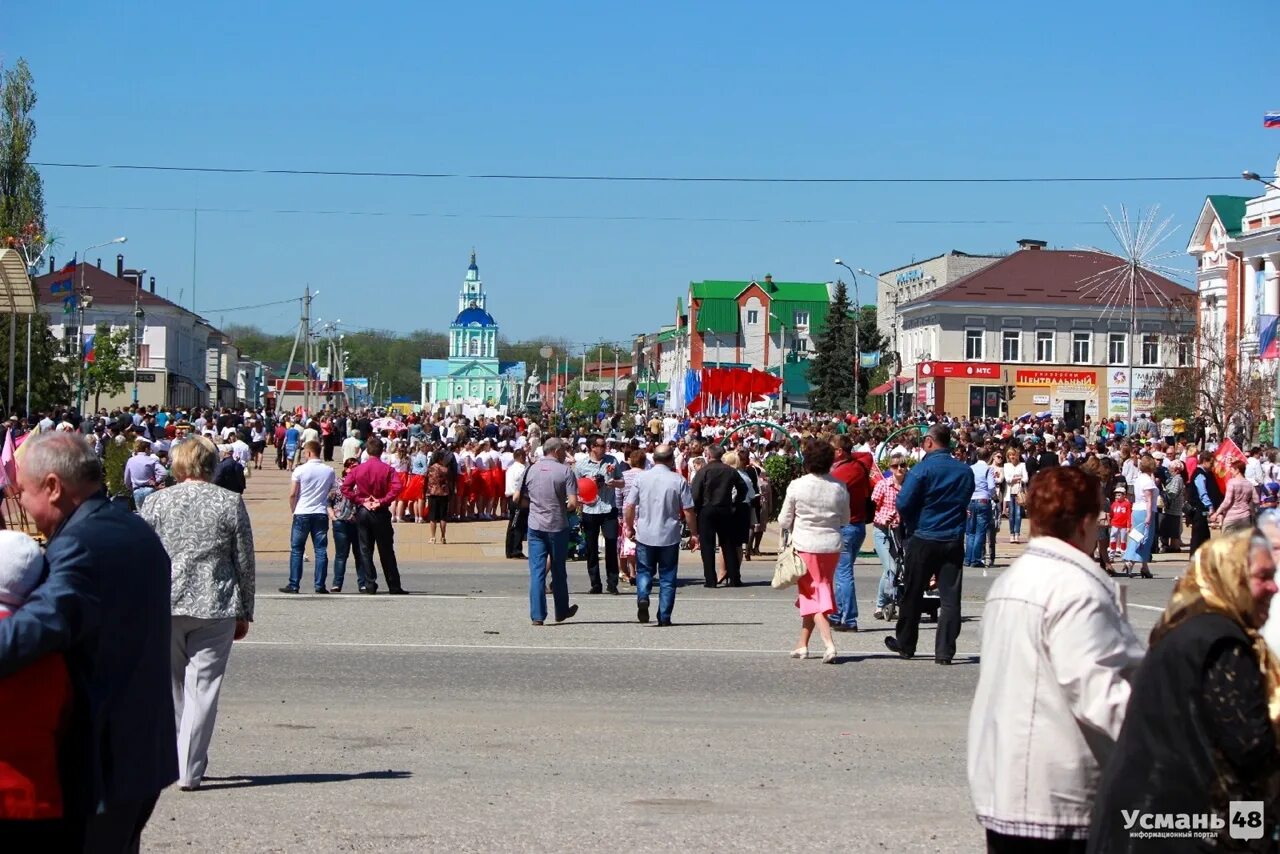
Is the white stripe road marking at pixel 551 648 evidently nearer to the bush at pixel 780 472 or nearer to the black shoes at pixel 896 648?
the black shoes at pixel 896 648

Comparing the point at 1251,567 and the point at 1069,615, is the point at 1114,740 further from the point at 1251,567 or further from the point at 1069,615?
the point at 1251,567

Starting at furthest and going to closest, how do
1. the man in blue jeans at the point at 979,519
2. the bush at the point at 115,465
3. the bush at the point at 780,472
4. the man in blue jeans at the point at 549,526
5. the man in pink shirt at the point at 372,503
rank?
the bush at the point at 115,465
the bush at the point at 780,472
the man in blue jeans at the point at 979,519
the man in pink shirt at the point at 372,503
the man in blue jeans at the point at 549,526

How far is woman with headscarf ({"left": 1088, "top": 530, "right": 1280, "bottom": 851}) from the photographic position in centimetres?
381

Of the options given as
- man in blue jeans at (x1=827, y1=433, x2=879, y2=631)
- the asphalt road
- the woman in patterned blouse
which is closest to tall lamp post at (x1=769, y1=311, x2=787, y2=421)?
man in blue jeans at (x1=827, y1=433, x2=879, y2=631)

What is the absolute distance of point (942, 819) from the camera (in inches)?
285

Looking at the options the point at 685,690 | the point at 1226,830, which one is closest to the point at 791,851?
the point at 1226,830


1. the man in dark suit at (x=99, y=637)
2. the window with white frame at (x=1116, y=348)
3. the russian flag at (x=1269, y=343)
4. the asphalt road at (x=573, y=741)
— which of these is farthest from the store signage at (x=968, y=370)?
the man in dark suit at (x=99, y=637)

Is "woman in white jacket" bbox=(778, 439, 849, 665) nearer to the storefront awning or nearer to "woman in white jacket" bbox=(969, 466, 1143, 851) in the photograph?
"woman in white jacket" bbox=(969, 466, 1143, 851)

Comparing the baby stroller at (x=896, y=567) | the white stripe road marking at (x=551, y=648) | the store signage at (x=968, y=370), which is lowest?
the white stripe road marking at (x=551, y=648)

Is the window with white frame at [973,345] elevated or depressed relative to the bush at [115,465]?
elevated

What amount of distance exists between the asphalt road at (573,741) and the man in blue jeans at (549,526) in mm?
340

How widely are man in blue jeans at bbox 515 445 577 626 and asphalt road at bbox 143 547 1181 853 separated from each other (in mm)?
340

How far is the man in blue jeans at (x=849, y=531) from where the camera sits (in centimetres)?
1398

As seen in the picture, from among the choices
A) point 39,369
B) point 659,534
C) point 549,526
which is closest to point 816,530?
point 659,534
